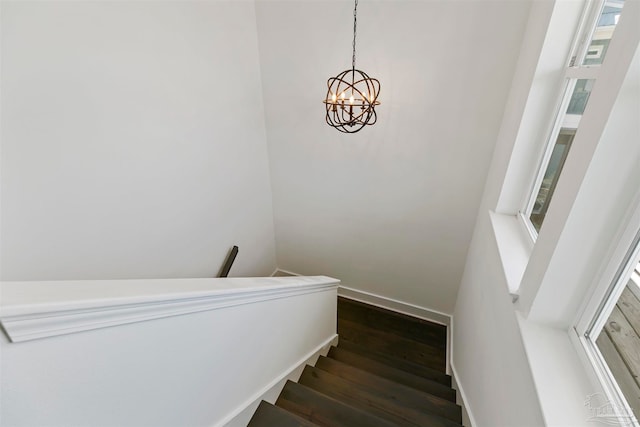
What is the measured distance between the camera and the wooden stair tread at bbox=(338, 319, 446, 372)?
2.74 metres

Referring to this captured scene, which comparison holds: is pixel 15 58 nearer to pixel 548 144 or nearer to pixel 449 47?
pixel 449 47

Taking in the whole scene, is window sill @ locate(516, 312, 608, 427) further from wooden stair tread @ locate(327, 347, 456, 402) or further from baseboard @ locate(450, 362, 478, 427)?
wooden stair tread @ locate(327, 347, 456, 402)

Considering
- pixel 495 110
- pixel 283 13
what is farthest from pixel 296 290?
pixel 283 13

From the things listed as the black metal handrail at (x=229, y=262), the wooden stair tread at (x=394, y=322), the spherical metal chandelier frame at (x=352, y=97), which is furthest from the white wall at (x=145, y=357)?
the wooden stair tread at (x=394, y=322)

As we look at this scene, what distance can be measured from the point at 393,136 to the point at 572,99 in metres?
1.15

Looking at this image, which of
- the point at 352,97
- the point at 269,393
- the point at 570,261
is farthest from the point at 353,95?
the point at 269,393

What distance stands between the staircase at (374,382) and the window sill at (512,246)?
103cm

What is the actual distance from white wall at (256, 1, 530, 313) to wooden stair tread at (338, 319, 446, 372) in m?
0.42

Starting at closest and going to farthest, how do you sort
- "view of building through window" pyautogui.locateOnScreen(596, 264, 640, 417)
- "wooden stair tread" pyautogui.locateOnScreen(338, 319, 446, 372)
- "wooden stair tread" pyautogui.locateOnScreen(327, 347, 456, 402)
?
"view of building through window" pyautogui.locateOnScreen(596, 264, 640, 417) < "wooden stair tread" pyautogui.locateOnScreen(327, 347, 456, 402) < "wooden stair tread" pyautogui.locateOnScreen(338, 319, 446, 372)

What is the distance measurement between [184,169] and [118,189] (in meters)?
0.48

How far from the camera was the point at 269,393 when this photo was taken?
1.56m

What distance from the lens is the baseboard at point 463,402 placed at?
155 centimetres

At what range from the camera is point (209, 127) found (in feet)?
7.13

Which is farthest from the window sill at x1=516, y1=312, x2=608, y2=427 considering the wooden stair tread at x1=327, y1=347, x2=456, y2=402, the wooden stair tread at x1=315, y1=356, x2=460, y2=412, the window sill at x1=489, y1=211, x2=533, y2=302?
the wooden stair tread at x1=327, y1=347, x2=456, y2=402
